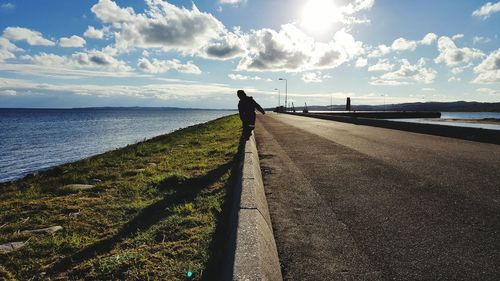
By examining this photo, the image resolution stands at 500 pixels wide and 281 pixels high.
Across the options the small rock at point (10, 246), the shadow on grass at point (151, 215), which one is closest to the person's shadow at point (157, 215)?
the shadow on grass at point (151, 215)

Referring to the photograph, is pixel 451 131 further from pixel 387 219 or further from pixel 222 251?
pixel 222 251

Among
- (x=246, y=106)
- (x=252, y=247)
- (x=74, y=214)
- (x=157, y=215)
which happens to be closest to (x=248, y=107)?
(x=246, y=106)

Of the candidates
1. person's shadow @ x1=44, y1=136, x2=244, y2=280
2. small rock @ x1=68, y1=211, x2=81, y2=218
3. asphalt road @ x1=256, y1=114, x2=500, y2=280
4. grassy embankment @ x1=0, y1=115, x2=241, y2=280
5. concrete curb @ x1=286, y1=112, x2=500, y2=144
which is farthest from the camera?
concrete curb @ x1=286, y1=112, x2=500, y2=144

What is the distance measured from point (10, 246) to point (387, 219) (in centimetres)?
449

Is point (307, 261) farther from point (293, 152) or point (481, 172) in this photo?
point (293, 152)

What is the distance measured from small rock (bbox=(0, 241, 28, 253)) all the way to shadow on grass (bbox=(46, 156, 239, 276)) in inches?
32.7

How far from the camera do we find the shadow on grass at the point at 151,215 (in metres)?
3.60

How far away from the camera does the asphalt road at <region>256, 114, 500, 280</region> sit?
301 centimetres

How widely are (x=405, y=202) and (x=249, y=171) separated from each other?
244 cm

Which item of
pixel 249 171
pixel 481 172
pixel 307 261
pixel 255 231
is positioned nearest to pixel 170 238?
pixel 255 231

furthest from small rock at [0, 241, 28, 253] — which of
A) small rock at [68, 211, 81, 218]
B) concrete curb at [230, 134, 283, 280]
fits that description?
concrete curb at [230, 134, 283, 280]

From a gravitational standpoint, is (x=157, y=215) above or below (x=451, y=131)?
below

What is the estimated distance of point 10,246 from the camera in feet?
13.4

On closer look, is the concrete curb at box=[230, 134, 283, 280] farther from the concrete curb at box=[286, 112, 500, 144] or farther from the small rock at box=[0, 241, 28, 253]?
the concrete curb at box=[286, 112, 500, 144]
